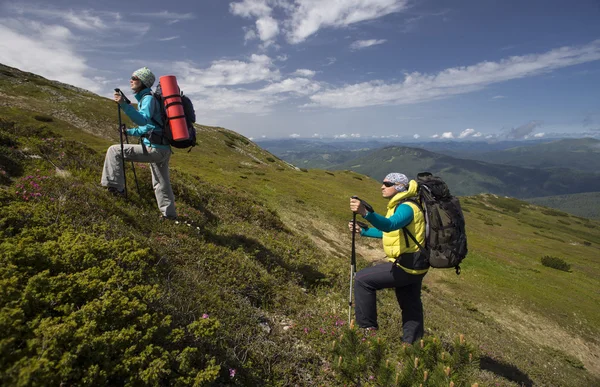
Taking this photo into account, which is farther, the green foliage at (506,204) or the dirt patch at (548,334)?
the green foliage at (506,204)

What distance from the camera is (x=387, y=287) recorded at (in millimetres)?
7164

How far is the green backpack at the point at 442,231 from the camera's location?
651 centimetres

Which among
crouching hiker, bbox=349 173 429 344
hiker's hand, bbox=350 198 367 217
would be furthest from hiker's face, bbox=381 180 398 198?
hiker's hand, bbox=350 198 367 217

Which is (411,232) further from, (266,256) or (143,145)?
(143,145)

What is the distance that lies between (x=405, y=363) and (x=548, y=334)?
2253 centimetres

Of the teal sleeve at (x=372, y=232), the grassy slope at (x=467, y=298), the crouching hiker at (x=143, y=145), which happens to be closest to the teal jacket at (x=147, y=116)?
the crouching hiker at (x=143, y=145)

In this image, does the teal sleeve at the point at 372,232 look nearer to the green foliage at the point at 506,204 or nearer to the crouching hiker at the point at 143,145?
the crouching hiker at the point at 143,145

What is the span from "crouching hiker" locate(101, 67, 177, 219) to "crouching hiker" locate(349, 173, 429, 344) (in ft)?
20.1

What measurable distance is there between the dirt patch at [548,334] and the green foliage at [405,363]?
1819 cm

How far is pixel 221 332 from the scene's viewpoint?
578 centimetres

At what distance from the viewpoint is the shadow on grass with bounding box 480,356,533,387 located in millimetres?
10102

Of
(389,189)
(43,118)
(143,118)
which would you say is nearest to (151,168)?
(143,118)

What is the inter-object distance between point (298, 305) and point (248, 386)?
385 centimetres

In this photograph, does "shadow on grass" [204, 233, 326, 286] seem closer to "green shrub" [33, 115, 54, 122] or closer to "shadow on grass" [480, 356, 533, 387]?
"shadow on grass" [480, 356, 533, 387]
